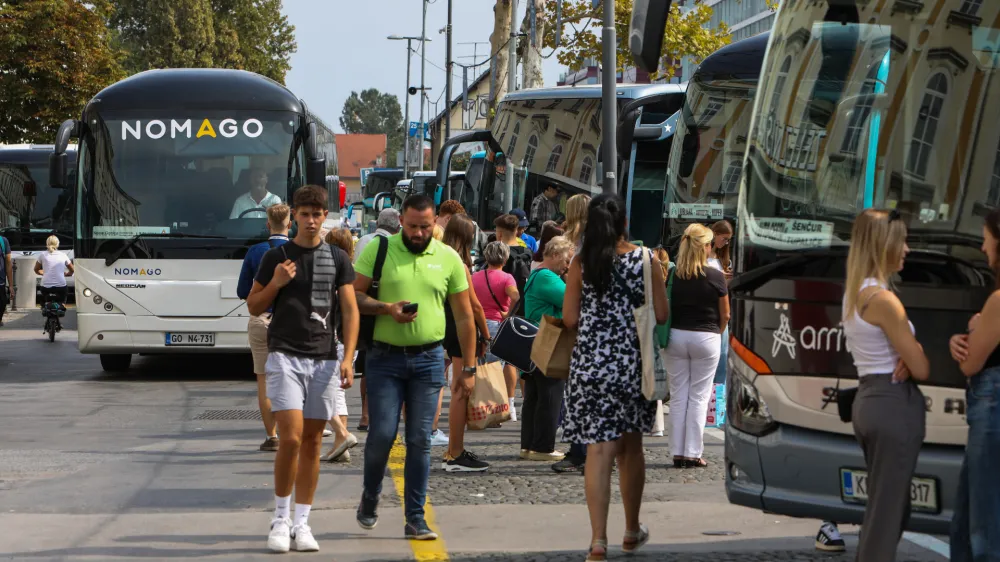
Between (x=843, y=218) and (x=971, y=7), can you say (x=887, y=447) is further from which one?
(x=971, y=7)

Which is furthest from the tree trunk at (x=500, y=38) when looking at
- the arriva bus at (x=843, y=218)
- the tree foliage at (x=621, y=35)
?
the arriva bus at (x=843, y=218)

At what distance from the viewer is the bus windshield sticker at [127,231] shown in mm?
16281

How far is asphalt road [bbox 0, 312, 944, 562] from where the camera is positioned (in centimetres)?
734

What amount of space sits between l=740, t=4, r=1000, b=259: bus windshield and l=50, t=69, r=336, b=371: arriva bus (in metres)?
10.5

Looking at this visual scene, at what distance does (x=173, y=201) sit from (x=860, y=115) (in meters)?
11.4

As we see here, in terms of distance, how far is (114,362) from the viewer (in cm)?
1811

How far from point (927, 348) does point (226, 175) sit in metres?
11.9

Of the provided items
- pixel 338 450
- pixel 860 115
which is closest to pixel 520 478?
pixel 338 450

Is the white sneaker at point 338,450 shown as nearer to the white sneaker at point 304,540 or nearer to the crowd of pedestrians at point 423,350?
the crowd of pedestrians at point 423,350

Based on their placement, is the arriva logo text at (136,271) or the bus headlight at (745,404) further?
the arriva logo text at (136,271)

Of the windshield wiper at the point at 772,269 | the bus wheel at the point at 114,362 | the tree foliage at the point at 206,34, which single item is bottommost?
the bus wheel at the point at 114,362

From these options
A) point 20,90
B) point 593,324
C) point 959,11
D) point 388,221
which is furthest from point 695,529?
point 20,90

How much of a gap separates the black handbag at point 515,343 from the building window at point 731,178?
6.75 m

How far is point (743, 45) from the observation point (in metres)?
16.0
